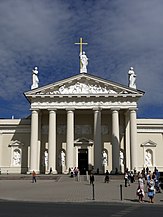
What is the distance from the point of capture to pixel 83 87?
5031cm

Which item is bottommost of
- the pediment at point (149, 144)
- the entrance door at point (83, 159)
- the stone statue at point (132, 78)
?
the entrance door at point (83, 159)

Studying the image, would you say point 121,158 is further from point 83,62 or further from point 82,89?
point 83,62

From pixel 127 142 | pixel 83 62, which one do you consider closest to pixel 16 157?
pixel 127 142

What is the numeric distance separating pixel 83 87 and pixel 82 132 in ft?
24.7

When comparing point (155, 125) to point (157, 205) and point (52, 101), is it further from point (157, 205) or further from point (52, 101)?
point (157, 205)

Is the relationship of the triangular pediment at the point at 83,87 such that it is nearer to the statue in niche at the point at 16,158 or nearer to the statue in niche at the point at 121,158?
the statue in niche at the point at 121,158

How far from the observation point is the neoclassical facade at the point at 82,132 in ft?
159

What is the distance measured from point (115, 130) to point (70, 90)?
8.72m

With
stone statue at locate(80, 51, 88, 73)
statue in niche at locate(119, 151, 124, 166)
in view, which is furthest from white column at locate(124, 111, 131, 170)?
stone statue at locate(80, 51, 88, 73)

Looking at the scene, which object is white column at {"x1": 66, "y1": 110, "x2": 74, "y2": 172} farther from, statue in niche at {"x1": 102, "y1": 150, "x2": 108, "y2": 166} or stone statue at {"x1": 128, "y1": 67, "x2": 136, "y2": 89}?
stone statue at {"x1": 128, "y1": 67, "x2": 136, "y2": 89}

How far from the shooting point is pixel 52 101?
164 ft

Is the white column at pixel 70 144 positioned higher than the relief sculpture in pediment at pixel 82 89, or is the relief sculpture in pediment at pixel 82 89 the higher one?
the relief sculpture in pediment at pixel 82 89

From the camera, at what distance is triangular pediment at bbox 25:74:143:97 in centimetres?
4966

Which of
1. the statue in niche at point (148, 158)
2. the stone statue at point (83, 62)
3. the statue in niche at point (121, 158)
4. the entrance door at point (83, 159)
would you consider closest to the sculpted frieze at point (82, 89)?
the stone statue at point (83, 62)
